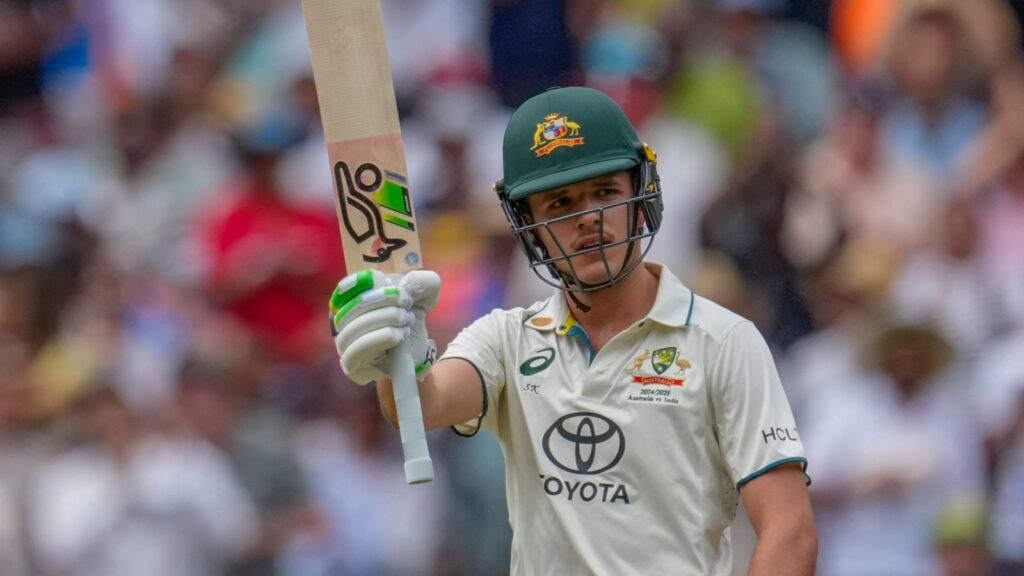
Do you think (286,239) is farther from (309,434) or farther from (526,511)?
(526,511)

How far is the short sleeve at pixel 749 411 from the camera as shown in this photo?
3.22 meters

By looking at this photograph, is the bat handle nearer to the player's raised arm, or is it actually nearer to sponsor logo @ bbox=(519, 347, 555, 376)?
the player's raised arm

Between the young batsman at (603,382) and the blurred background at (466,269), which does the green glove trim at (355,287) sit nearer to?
the young batsman at (603,382)

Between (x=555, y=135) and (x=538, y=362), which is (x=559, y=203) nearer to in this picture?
(x=555, y=135)

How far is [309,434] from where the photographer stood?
6.60 meters

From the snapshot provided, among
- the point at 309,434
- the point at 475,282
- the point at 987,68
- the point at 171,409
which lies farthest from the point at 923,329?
the point at 171,409

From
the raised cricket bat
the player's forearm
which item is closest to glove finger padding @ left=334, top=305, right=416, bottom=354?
the raised cricket bat

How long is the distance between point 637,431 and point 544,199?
539 millimetres

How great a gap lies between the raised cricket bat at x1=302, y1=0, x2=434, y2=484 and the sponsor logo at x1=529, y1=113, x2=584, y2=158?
0.31m

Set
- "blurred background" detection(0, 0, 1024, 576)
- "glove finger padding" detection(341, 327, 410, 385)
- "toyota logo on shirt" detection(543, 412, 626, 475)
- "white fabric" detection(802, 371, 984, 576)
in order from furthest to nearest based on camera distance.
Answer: "blurred background" detection(0, 0, 1024, 576), "white fabric" detection(802, 371, 984, 576), "toyota logo on shirt" detection(543, 412, 626, 475), "glove finger padding" detection(341, 327, 410, 385)

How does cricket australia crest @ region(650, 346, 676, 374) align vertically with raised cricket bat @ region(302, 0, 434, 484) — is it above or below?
below

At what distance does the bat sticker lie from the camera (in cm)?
334

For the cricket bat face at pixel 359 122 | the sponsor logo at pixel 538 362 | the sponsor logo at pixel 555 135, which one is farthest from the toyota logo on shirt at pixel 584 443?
the sponsor logo at pixel 555 135

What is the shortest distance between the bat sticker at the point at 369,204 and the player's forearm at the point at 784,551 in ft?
3.14
